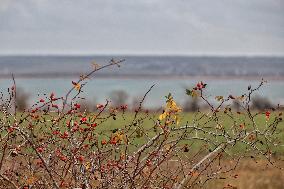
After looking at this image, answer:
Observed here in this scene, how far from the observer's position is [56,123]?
734 centimetres

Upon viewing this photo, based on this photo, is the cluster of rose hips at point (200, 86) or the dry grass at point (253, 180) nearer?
the cluster of rose hips at point (200, 86)

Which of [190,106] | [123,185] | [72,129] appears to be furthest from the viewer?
[190,106]

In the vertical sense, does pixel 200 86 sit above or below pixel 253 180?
above

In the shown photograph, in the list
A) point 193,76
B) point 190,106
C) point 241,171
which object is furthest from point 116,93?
point 193,76

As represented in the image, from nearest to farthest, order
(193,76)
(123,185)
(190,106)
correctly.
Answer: (123,185) < (190,106) < (193,76)

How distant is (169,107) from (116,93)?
28.9 metres

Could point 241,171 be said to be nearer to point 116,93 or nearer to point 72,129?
point 72,129

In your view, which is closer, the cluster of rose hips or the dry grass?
the cluster of rose hips

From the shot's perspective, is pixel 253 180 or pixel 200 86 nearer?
pixel 200 86

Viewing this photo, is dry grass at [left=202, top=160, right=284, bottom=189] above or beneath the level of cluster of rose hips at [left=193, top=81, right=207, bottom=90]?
beneath

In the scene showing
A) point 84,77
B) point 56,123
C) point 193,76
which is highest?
point 84,77

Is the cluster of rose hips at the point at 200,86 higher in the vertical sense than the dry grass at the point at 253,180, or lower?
higher

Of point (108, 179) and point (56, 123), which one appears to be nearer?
point (108, 179)

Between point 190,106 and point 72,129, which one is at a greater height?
point 72,129
